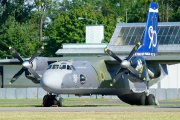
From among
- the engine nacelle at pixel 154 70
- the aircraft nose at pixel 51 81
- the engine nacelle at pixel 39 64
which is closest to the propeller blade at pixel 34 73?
the engine nacelle at pixel 39 64

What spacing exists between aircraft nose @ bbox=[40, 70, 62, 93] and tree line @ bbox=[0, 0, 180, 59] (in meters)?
50.7

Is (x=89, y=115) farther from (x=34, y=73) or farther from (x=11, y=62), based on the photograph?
(x=11, y=62)

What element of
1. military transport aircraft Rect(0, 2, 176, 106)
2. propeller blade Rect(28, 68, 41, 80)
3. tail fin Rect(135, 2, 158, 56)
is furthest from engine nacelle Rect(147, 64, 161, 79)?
propeller blade Rect(28, 68, 41, 80)

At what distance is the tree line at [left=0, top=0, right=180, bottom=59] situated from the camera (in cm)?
11350

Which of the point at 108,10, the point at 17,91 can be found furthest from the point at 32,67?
the point at 108,10

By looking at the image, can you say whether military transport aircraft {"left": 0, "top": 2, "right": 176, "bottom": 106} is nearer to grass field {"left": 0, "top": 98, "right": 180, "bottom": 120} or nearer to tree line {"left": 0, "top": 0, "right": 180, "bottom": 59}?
grass field {"left": 0, "top": 98, "right": 180, "bottom": 120}

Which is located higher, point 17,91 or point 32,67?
point 32,67

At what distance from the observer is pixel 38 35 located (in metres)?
134

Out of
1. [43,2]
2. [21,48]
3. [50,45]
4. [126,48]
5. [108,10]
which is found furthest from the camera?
[108,10]

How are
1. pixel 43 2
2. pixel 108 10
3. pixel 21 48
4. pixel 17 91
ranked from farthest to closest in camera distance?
1. pixel 108 10
2. pixel 43 2
3. pixel 21 48
4. pixel 17 91

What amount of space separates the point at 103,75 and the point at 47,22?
9066 cm

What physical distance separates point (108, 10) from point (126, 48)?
69493 mm

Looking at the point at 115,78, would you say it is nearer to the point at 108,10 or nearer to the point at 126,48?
the point at 126,48

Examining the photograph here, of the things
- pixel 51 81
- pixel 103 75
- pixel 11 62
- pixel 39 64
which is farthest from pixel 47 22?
pixel 51 81
